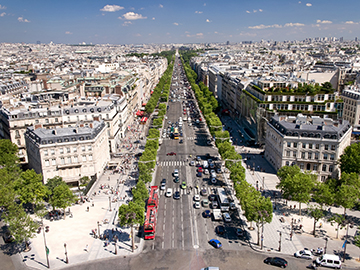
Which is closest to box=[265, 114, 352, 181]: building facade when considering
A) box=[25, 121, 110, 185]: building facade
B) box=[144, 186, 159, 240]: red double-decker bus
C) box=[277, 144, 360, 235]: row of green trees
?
box=[277, 144, 360, 235]: row of green trees

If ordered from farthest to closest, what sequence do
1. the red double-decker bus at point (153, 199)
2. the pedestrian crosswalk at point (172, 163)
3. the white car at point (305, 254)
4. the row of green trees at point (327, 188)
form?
the pedestrian crosswalk at point (172, 163) → the red double-decker bus at point (153, 199) → the row of green trees at point (327, 188) → the white car at point (305, 254)

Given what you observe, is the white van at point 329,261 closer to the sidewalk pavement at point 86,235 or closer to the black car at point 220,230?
the black car at point 220,230

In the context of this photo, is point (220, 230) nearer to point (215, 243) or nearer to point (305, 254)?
point (215, 243)

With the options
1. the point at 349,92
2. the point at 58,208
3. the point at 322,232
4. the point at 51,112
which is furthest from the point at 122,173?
the point at 349,92

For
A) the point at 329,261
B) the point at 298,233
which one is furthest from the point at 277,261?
the point at 298,233

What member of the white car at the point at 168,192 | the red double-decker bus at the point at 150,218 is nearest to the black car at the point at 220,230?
the red double-decker bus at the point at 150,218

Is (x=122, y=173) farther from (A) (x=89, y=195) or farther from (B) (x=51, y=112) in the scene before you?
(B) (x=51, y=112)
